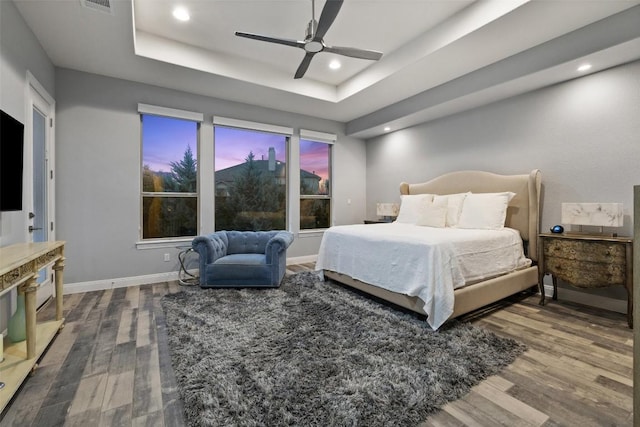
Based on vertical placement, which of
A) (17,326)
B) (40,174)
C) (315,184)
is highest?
(315,184)

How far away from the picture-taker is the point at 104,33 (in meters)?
2.82

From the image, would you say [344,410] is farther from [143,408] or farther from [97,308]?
[97,308]

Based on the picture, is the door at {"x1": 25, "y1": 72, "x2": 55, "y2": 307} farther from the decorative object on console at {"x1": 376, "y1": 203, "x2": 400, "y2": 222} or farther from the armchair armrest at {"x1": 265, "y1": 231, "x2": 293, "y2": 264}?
the decorative object on console at {"x1": 376, "y1": 203, "x2": 400, "y2": 222}

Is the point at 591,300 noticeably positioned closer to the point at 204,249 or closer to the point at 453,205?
the point at 453,205

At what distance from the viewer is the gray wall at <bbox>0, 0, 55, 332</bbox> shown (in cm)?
223

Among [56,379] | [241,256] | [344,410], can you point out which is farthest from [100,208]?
[344,410]

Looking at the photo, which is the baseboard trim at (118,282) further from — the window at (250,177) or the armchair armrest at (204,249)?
the window at (250,177)

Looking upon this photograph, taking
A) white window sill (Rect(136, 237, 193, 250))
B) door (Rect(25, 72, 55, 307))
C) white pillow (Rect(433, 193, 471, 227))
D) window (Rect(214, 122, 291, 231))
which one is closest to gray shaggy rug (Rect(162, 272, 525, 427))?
white window sill (Rect(136, 237, 193, 250))

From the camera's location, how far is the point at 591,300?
313 centimetres

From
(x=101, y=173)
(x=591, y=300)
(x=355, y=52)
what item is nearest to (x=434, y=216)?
(x=591, y=300)

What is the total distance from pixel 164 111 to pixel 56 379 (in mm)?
3412

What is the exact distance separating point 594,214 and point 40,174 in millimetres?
5815

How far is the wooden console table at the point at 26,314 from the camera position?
1.58 m

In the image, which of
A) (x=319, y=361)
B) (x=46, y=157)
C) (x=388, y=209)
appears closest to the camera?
(x=319, y=361)
